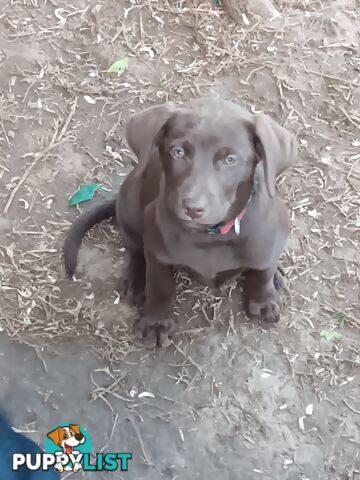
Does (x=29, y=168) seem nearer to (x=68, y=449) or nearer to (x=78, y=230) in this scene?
(x=78, y=230)

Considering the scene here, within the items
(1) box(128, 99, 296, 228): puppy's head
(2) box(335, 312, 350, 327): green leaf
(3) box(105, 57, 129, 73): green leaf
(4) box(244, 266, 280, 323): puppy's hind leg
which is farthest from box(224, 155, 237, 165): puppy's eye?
(3) box(105, 57, 129, 73): green leaf

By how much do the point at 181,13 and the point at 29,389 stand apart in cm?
223

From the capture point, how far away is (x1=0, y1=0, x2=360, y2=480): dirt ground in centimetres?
307

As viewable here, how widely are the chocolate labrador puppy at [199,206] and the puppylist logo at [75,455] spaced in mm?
472

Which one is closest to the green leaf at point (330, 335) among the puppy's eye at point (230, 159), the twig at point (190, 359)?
the twig at point (190, 359)

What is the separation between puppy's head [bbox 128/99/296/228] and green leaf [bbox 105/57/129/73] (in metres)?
1.55

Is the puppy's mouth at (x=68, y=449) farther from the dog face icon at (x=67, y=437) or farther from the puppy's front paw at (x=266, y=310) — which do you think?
→ the puppy's front paw at (x=266, y=310)

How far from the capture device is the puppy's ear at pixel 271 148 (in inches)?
96.3

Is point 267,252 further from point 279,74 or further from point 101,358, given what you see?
point 279,74

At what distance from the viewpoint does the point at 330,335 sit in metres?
3.30

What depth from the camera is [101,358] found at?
322cm

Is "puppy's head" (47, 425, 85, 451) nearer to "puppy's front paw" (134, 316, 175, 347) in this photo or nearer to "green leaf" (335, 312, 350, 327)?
"puppy's front paw" (134, 316, 175, 347)

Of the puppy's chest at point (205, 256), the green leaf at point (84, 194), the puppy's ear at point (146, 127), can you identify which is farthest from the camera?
the green leaf at point (84, 194)

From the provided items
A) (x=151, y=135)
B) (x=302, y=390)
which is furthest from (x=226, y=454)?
(x=151, y=135)
